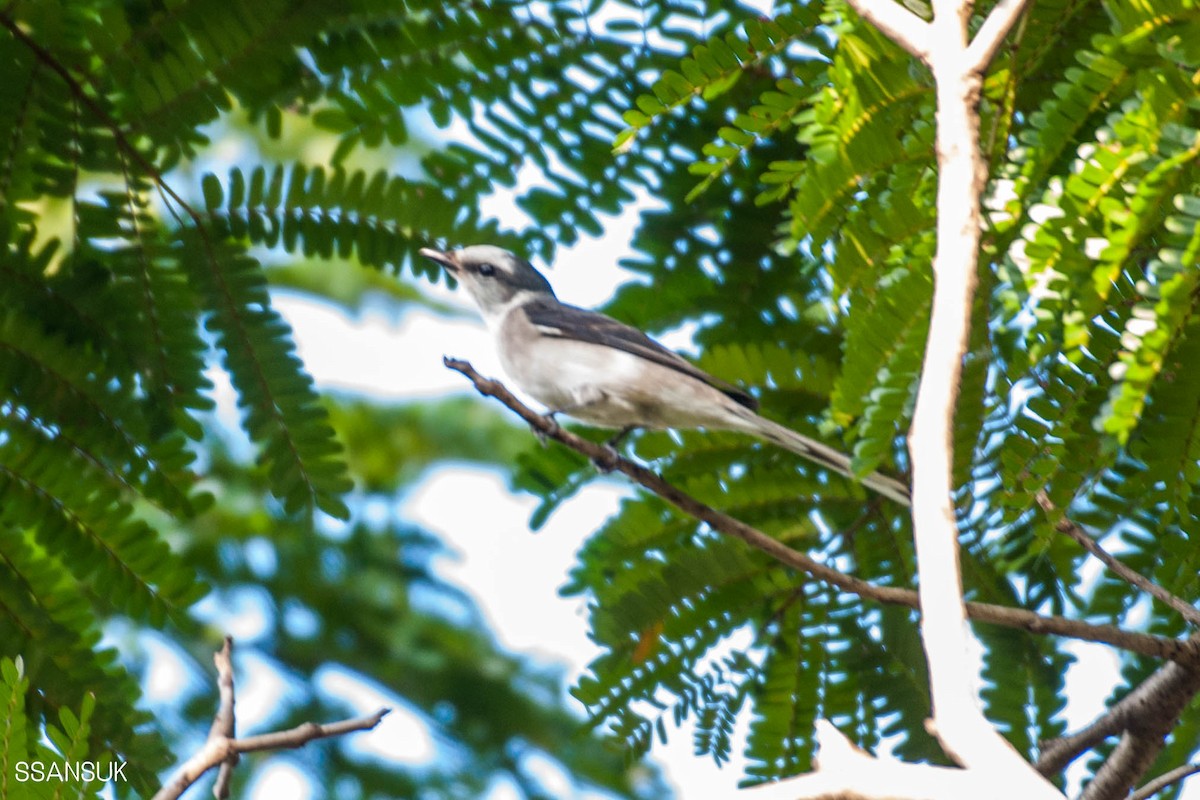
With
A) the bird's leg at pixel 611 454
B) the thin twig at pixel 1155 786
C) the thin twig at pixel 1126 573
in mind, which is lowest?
the thin twig at pixel 1155 786

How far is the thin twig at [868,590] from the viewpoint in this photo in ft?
6.29

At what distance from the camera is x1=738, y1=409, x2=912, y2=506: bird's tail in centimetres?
260

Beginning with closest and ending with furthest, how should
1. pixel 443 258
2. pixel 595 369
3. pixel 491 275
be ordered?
pixel 443 258 < pixel 595 369 < pixel 491 275

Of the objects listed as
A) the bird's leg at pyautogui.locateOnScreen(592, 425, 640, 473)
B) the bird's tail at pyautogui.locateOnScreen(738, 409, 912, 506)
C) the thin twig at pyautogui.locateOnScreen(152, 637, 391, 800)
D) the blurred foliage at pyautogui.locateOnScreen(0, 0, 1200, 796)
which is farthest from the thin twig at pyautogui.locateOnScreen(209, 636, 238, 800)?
the bird's tail at pyautogui.locateOnScreen(738, 409, 912, 506)

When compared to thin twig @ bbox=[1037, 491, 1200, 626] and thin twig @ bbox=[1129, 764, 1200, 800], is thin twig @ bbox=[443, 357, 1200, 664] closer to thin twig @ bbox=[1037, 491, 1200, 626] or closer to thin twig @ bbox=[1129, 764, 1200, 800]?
thin twig @ bbox=[1037, 491, 1200, 626]

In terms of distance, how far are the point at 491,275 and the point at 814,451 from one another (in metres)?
1.43

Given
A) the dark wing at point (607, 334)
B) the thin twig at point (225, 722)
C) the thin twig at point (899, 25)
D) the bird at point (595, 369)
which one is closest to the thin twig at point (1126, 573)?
the bird at point (595, 369)

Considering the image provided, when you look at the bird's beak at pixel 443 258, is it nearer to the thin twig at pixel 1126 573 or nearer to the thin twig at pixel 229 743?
the thin twig at pixel 229 743

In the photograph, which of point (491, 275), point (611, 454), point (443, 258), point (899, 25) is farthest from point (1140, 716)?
point (491, 275)

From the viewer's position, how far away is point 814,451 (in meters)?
2.70

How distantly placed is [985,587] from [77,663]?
5.88 ft

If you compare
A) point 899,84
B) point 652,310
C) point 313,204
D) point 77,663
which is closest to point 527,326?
point 652,310

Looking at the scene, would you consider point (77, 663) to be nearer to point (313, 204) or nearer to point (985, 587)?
point (313, 204)

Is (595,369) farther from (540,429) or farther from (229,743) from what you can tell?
(229,743)
